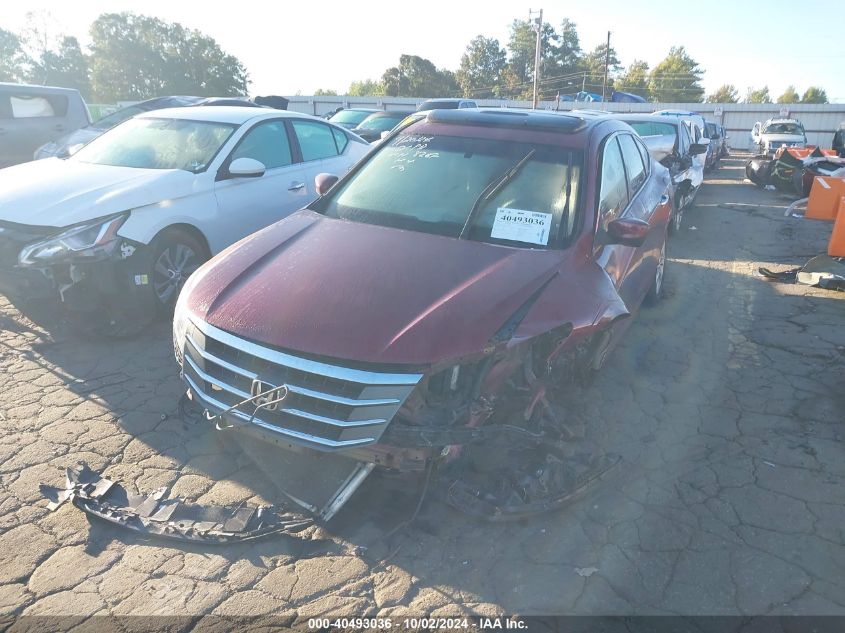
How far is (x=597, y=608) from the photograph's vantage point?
2523mm

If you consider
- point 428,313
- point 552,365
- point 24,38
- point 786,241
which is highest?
point 24,38

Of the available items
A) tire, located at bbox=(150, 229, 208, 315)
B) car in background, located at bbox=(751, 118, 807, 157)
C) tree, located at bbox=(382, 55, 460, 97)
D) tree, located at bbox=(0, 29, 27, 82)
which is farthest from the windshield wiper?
tree, located at bbox=(0, 29, 27, 82)

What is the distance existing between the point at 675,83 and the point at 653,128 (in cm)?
6822

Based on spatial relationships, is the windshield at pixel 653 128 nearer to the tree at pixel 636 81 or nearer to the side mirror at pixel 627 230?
the side mirror at pixel 627 230

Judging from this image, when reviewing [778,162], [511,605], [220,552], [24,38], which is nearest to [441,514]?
[511,605]

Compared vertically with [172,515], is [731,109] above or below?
above

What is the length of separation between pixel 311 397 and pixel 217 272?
1.09m

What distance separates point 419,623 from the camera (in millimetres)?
2443

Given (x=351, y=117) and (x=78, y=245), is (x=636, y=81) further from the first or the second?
(x=78, y=245)

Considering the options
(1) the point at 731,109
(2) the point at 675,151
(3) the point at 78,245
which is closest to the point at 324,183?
(3) the point at 78,245

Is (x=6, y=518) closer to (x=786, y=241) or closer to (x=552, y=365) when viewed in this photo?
(x=552, y=365)

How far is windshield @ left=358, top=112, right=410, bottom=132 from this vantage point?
45.0ft

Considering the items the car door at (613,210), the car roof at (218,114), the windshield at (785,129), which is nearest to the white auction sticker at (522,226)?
the car door at (613,210)

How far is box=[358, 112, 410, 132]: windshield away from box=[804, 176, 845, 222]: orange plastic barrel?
826cm
